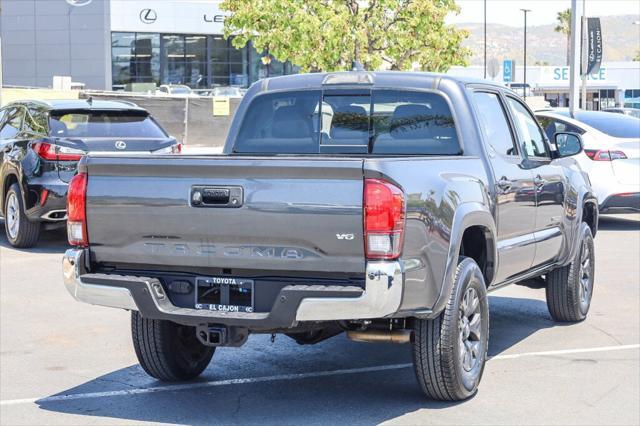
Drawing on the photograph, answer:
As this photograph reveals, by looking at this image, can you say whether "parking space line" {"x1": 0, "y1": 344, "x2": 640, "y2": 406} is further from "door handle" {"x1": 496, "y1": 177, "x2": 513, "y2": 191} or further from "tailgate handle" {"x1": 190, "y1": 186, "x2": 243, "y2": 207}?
"tailgate handle" {"x1": 190, "y1": 186, "x2": 243, "y2": 207}

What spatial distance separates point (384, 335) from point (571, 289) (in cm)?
320

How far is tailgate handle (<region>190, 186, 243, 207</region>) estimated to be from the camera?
6055 mm

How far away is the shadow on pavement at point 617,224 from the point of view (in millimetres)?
16516

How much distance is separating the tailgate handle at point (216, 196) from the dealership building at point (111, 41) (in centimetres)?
5663

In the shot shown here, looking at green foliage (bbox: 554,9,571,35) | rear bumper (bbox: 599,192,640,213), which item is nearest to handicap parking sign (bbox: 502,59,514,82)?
rear bumper (bbox: 599,192,640,213)

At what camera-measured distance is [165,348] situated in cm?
712

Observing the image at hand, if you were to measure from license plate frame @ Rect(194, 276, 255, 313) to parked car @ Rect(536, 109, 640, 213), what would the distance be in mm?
9826

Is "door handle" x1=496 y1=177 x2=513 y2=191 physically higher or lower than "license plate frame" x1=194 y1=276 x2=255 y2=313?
higher

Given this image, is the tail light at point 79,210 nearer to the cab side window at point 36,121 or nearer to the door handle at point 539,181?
the door handle at point 539,181

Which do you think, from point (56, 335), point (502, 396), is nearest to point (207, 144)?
point (56, 335)

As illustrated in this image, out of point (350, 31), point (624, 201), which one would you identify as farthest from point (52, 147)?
point (350, 31)

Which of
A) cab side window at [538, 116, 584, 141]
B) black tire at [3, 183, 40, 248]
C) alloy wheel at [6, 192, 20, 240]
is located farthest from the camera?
cab side window at [538, 116, 584, 141]

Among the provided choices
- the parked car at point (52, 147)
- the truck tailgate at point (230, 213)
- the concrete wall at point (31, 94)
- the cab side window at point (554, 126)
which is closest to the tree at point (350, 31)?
the concrete wall at point (31, 94)

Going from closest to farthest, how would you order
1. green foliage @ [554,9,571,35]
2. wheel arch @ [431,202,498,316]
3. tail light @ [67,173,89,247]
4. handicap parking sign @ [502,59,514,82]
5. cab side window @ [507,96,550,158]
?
1. wheel arch @ [431,202,498,316]
2. tail light @ [67,173,89,247]
3. cab side window @ [507,96,550,158]
4. handicap parking sign @ [502,59,514,82]
5. green foliage @ [554,9,571,35]
